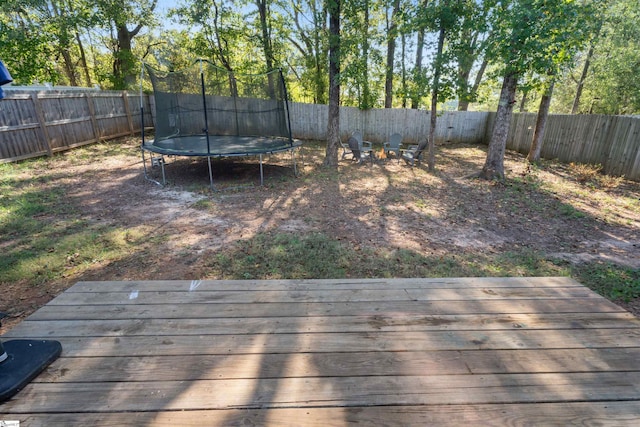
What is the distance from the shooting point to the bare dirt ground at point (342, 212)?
3.88m

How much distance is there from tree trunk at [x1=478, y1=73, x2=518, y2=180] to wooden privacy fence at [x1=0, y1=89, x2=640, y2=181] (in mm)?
3064

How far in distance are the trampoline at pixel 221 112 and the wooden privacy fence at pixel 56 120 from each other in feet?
8.81

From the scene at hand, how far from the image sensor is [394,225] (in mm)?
4926

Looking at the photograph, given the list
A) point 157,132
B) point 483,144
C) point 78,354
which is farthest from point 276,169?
point 483,144

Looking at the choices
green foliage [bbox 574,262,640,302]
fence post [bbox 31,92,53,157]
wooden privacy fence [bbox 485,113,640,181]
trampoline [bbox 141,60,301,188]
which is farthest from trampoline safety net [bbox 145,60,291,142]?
wooden privacy fence [bbox 485,113,640,181]

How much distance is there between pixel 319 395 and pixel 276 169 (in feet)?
24.9

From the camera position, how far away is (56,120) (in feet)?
28.9

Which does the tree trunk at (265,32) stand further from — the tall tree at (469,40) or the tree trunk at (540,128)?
the tree trunk at (540,128)

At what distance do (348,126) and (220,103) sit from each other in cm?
571

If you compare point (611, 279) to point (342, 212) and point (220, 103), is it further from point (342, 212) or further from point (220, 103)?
point (220, 103)

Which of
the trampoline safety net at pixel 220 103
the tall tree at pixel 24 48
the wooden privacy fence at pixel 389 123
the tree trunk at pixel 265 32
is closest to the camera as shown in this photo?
the trampoline safety net at pixel 220 103

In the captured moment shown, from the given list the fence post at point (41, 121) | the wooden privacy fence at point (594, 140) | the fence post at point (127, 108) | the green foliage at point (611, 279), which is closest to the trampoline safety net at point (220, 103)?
the fence post at point (41, 121)

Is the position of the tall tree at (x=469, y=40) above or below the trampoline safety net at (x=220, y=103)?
above

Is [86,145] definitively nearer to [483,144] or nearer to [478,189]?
[478,189]
